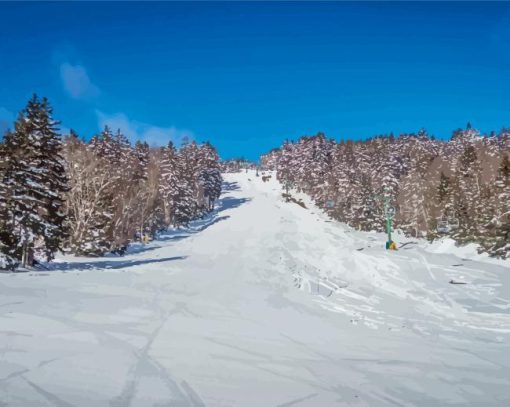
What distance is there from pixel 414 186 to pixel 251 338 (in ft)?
200

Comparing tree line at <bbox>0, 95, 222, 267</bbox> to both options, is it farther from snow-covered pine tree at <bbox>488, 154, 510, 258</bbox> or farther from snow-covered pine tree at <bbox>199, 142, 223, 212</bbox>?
snow-covered pine tree at <bbox>488, 154, 510, 258</bbox>

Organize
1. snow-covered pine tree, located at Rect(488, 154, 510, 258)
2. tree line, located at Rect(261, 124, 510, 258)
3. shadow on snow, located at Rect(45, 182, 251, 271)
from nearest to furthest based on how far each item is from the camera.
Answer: shadow on snow, located at Rect(45, 182, 251, 271) → snow-covered pine tree, located at Rect(488, 154, 510, 258) → tree line, located at Rect(261, 124, 510, 258)

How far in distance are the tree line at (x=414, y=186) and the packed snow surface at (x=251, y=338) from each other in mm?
13248

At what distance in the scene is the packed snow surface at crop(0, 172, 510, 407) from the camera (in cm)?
677

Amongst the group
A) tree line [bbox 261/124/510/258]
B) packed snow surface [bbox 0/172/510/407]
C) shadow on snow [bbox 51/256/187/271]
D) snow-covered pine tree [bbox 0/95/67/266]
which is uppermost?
tree line [bbox 261/124/510/258]

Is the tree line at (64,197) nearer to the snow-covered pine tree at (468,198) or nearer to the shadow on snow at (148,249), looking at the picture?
the shadow on snow at (148,249)

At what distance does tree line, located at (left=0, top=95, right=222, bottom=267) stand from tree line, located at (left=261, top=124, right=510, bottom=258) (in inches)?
1219

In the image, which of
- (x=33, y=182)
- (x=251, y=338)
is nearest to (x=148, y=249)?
(x=33, y=182)

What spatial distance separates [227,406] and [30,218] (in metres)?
19.0

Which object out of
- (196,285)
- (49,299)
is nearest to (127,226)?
(196,285)

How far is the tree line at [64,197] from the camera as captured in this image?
838 inches

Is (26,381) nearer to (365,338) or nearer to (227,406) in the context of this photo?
(227,406)

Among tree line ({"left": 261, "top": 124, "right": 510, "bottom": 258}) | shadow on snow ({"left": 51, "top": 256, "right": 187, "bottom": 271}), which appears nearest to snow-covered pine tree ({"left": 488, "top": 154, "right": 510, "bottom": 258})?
tree line ({"left": 261, "top": 124, "right": 510, "bottom": 258})

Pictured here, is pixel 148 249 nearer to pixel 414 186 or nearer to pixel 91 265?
pixel 91 265
